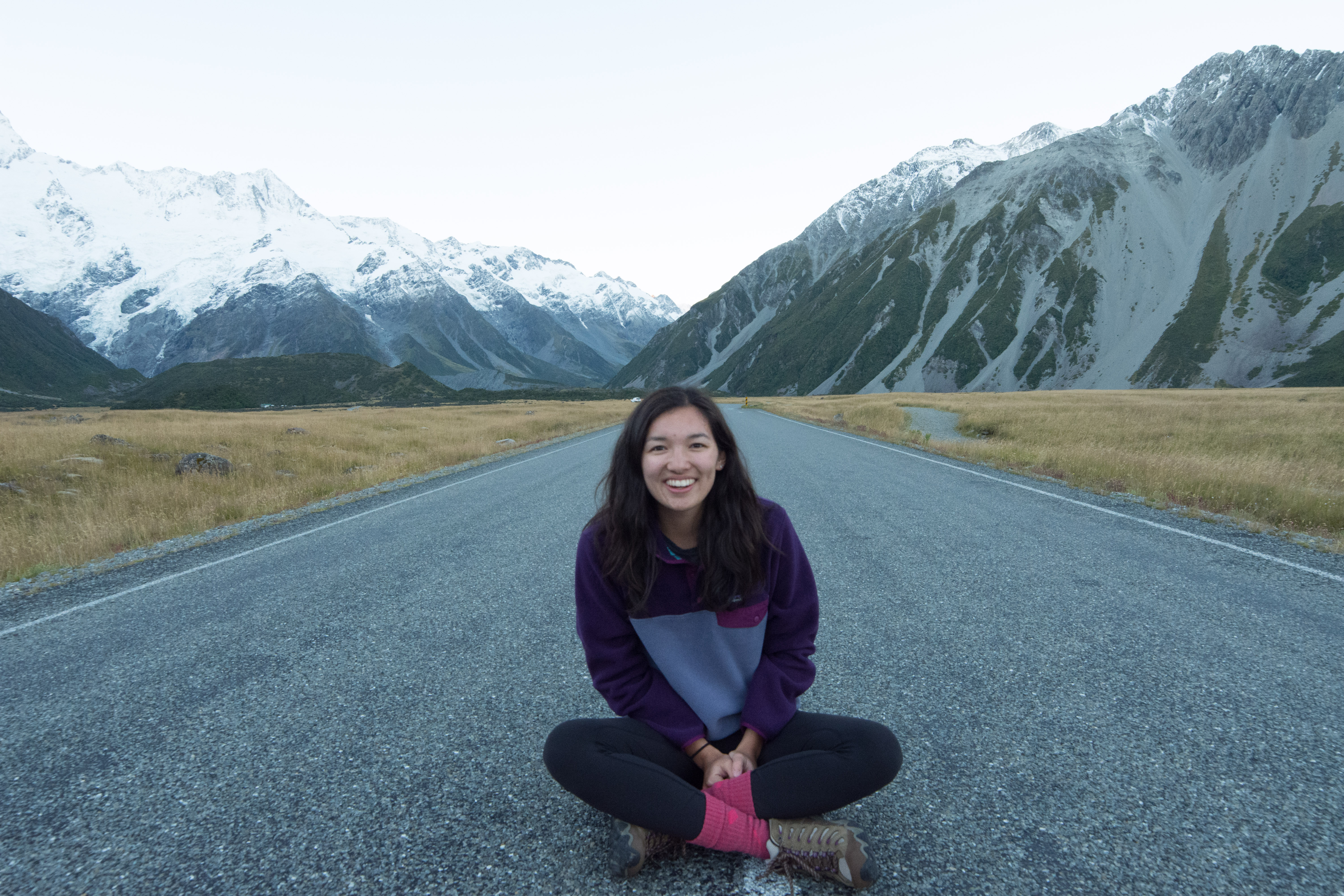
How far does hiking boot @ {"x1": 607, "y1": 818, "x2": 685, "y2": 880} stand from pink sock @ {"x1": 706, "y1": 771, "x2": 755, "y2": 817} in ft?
0.74

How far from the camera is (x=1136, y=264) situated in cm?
11881

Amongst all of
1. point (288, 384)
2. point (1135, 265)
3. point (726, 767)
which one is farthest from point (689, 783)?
point (1135, 265)

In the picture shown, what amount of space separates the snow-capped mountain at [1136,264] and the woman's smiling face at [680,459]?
115m

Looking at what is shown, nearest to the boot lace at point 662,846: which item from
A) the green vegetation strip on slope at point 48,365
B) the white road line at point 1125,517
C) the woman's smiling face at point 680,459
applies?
the woman's smiling face at point 680,459

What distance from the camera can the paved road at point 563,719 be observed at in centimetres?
213

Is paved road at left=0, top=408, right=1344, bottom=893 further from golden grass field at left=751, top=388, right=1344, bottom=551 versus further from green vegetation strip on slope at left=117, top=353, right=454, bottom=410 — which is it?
green vegetation strip on slope at left=117, top=353, right=454, bottom=410

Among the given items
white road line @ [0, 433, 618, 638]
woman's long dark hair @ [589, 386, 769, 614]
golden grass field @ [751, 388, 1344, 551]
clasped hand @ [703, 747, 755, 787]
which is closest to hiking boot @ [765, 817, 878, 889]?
clasped hand @ [703, 747, 755, 787]

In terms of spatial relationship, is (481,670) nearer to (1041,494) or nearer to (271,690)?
(271,690)

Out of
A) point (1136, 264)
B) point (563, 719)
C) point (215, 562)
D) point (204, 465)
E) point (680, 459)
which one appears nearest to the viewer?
point (680, 459)

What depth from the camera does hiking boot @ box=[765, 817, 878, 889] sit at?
6.62 feet

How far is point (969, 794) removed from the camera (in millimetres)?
2445

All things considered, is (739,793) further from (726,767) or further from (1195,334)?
(1195,334)

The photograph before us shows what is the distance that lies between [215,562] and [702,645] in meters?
6.61

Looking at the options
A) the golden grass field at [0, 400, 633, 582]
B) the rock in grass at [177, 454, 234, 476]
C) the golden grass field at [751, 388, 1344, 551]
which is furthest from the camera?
the rock in grass at [177, 454, 234, 476]
